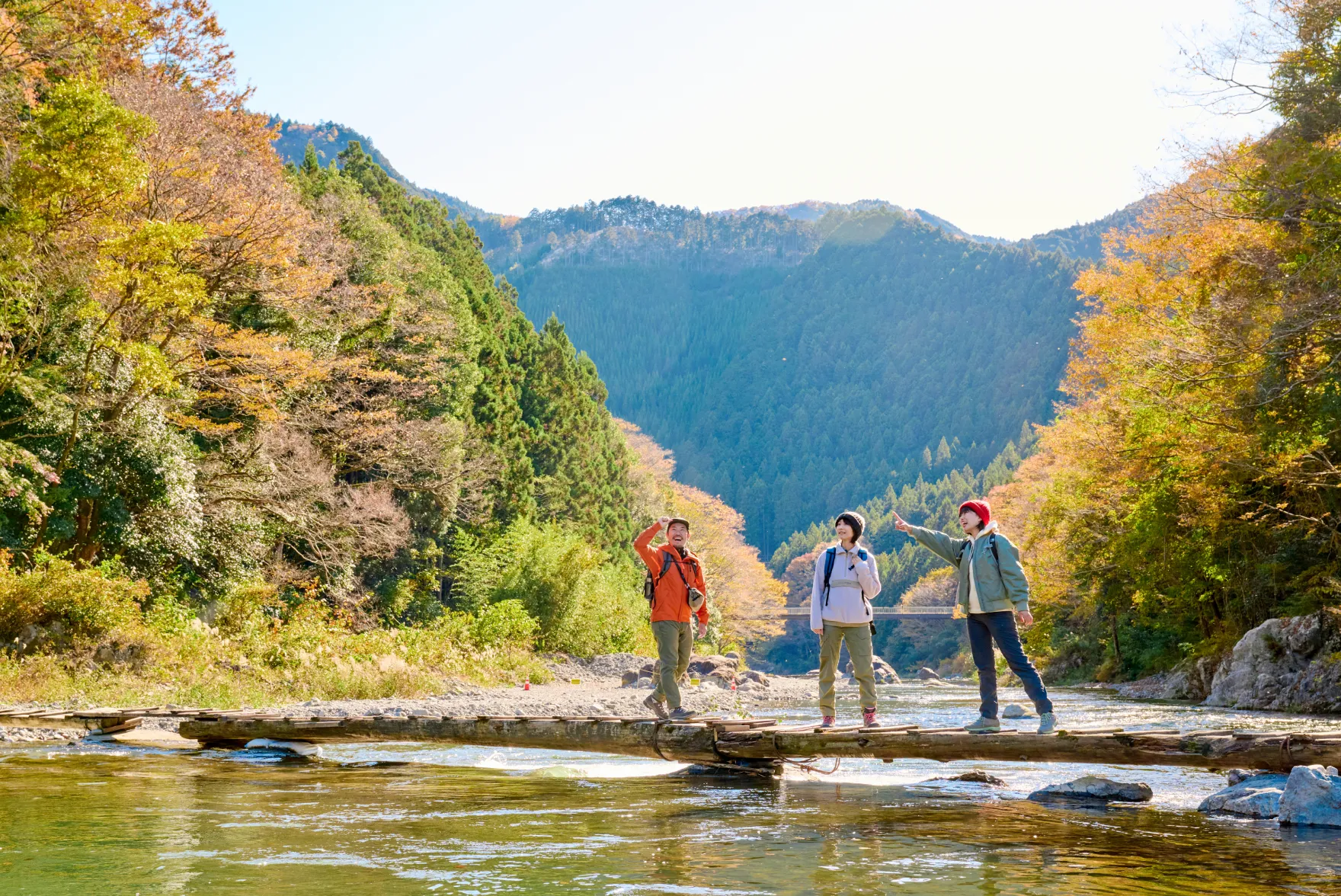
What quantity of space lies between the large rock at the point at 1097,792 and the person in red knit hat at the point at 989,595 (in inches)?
29.1

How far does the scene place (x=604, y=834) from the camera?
774cm

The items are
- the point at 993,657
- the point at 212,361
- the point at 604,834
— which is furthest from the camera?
the point at 212,361

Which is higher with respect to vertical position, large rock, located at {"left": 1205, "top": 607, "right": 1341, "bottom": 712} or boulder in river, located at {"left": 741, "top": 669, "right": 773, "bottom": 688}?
large rock, located at {"left": 1205, "top": 607, "right": 1341, "bottom": 712}

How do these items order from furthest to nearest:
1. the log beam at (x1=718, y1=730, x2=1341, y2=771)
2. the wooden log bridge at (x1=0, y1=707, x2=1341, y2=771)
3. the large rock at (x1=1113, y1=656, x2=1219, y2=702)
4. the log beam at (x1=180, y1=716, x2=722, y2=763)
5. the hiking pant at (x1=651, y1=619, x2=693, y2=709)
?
the large rock at (x1=1113, y1=656, x2=1219, y2=702) < the log beam at (x1=180, y1=716, x2=722, y2=763) < the hiking pant at (x1=651, y1=619, x2=693, y2=709) < the wooden log bridge at (x1=0, y1=707, x2=1341, y2=771) < the log beam at (x1=718, y1=730, x2=1341, y2=771)

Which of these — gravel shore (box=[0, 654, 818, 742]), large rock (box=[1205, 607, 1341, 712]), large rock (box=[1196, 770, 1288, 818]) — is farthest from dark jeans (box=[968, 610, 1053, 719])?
large rock (box=[1205, 607, 1341, 712])

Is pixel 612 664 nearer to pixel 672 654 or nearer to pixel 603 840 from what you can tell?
pixel 672 654

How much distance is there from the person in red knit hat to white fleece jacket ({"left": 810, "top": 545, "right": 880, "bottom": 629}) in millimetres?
589

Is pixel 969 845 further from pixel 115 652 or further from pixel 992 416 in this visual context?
pixel 992 416

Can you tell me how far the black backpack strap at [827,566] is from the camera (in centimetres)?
1002

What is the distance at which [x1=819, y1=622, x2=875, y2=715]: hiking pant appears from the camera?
32.6ft

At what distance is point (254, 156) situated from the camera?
2944 cm

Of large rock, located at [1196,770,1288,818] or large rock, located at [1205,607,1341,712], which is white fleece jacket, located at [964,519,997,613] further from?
large rock, located at [1205,607,1341,712]

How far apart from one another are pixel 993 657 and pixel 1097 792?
153 centimetres

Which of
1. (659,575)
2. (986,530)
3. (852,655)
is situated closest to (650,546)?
(659,575)
